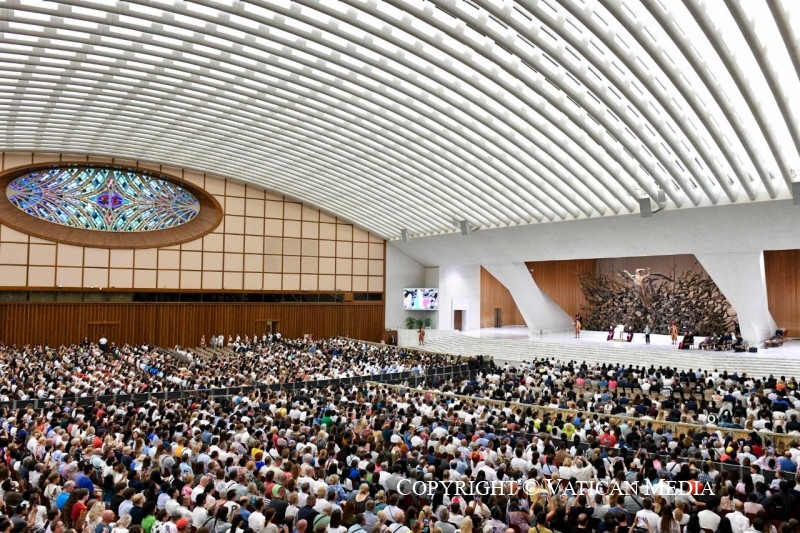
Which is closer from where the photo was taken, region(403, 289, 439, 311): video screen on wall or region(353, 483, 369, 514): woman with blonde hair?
region(353, 483, 369, 514): woman with blonde hair

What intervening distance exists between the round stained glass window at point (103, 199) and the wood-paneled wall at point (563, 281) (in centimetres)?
2210

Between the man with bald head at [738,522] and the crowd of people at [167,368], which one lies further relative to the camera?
the crowd of people at [167,368]

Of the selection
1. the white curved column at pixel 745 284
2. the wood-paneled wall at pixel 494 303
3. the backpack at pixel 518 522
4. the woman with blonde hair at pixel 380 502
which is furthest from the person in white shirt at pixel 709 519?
the wood-paneled wall at pixel 494 303

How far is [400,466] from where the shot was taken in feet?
26.8

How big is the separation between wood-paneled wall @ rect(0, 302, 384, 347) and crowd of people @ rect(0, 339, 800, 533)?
17.8 m

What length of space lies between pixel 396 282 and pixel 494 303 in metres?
7.32

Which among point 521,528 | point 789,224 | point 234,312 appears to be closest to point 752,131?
point 789,224

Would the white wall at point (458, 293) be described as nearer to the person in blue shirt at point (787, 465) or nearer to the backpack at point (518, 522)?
the person in blue shirt at point (787, 465)

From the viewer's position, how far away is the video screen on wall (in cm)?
3844

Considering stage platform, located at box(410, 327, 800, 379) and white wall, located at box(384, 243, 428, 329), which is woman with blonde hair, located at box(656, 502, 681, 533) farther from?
white wall, located at box(384, 243, 428, 329)

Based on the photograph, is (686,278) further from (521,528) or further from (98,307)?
(98,307)

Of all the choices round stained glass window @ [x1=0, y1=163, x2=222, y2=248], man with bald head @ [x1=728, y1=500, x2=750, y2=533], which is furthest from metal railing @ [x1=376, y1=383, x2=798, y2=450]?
round stained glass window @ [x1=0, y1=163, x2=222, y2=248]

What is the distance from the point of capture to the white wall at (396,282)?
129ft

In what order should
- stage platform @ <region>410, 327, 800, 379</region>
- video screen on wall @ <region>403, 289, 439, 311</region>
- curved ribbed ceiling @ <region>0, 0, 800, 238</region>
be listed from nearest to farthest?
curved ribbed ceiling @ <region>0, 0, 800, 238</region>, stage platform @ <region>410, 327, 800, 379</region>, video screen on wall @ <region>403, 289, 439, 311</region>
